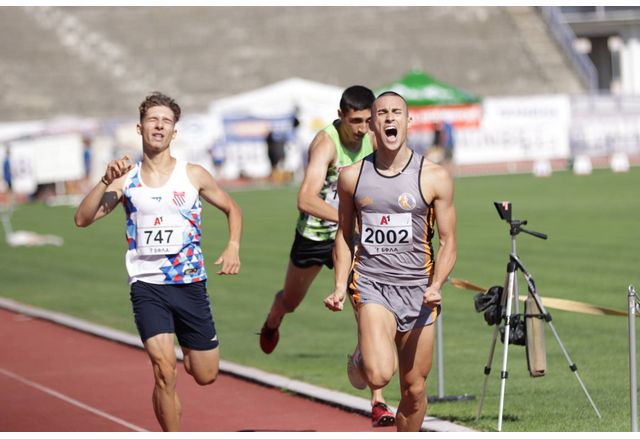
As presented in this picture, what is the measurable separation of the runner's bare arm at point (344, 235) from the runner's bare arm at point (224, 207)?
0.69 m

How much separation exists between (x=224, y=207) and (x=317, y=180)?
46.7 inches

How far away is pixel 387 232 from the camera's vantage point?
304 inches

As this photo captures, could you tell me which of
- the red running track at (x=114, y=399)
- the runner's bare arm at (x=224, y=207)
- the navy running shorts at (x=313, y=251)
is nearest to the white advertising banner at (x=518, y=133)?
the red running track at (x=114, y=399)

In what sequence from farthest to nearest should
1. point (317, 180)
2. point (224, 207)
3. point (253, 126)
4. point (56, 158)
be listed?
point (253, 126), point (56, 158), point (317, 180), point (224, 207)

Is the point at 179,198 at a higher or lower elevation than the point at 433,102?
lower

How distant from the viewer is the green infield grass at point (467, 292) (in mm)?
10312

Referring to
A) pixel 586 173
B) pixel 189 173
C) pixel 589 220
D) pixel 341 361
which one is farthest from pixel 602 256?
pixel 586 173

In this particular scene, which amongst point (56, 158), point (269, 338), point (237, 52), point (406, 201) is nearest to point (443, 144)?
point (56, 158)

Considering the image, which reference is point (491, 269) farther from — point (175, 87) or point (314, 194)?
point (175, 87)

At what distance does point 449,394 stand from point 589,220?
49.1 ft

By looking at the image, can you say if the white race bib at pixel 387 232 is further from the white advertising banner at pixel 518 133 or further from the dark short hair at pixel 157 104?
the white advertising banner at pixel 518 133

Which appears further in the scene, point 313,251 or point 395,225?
point 313,251

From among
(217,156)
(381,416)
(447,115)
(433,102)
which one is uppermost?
(433,102)

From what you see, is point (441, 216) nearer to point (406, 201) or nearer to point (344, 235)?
point (406, 201)
